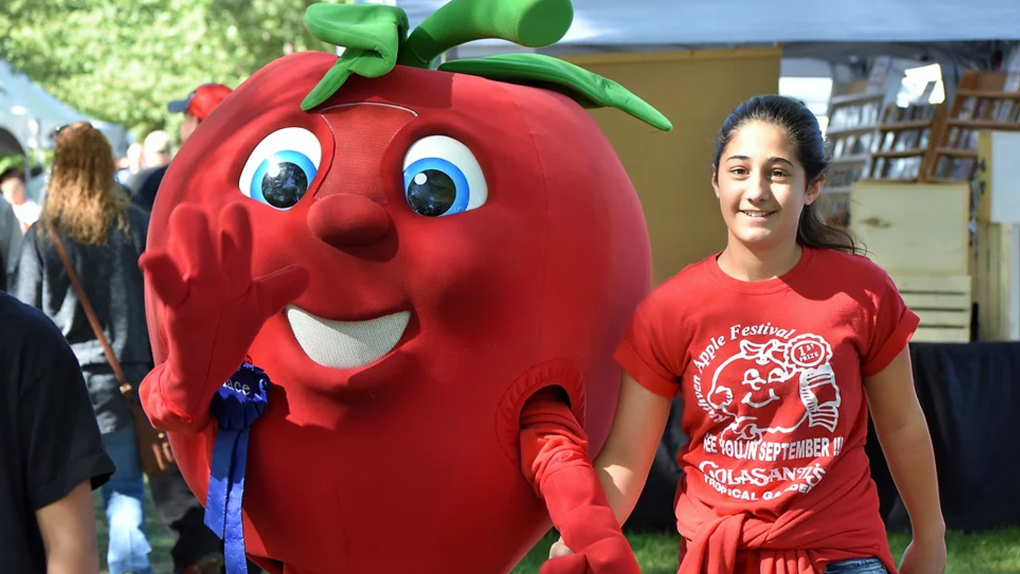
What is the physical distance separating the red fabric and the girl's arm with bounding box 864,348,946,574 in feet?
2.22

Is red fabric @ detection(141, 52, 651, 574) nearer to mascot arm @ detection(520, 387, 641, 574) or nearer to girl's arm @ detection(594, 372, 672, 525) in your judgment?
mascot arm @ detection(520, 387, 641, 574)

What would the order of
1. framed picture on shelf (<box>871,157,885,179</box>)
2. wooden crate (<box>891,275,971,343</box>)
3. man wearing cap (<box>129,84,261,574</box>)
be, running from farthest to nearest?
framed picture on shelf (<box>871,157,885,179</box>) → wooden crate (<box>891,275,971,343</box>) → man wearing cap (<box>129,84,261,574</box>)

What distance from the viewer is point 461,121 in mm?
2980

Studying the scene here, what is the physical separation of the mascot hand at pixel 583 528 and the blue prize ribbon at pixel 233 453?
2.22 ft

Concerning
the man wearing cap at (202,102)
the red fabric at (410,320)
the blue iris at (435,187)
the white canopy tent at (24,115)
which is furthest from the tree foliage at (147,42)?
the blue iris at (435,187)

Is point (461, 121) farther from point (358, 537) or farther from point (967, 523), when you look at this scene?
point (967, 523)

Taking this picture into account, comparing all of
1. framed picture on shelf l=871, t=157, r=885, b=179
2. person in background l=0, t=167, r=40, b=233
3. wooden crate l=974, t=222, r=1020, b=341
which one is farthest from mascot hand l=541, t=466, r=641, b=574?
person in background l=0, t=167, r=40, b=233

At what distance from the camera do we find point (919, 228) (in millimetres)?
6035

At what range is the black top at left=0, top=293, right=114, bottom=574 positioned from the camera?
7.18 feet

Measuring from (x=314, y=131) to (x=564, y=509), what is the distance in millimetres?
1015

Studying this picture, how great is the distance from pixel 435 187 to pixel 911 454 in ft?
3.83

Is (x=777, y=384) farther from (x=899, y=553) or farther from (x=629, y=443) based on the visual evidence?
(x=899, y=553)

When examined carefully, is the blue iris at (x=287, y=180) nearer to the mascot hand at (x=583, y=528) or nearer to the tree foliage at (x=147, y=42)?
the mascot hand at (x=583, y=528)

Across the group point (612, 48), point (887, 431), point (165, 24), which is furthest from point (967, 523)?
point (165, 24)
